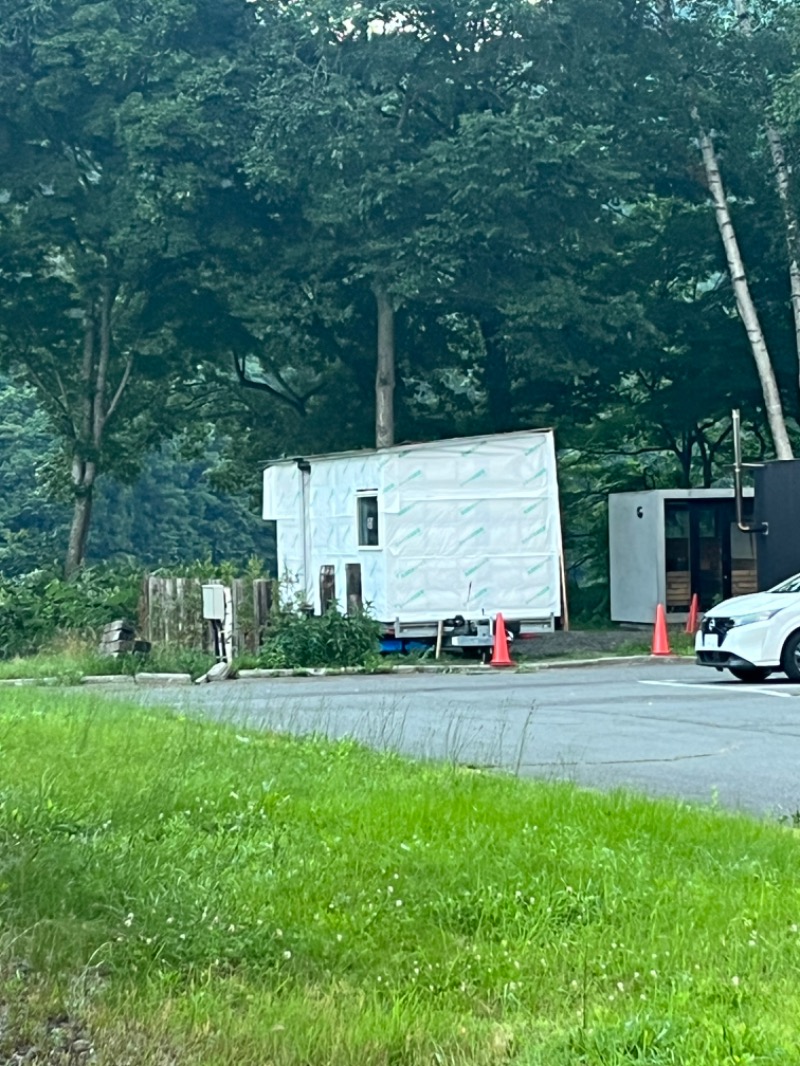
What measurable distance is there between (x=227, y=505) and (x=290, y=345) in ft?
92.0

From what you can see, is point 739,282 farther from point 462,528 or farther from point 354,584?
point 354,584

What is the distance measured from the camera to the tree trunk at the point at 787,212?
33312 millimetres

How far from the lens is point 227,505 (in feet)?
215

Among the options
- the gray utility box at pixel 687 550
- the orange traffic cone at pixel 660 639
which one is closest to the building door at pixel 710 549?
the gray utility box at pixel 687 550

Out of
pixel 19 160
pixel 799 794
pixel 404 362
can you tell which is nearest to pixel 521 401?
pixel 404 362

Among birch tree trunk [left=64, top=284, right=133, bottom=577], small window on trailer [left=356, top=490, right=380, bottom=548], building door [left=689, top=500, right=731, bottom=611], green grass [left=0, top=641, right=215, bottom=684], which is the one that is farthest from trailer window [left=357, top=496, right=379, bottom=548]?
birch tree trunk [left=64, top=284, right=133, bottom=577]

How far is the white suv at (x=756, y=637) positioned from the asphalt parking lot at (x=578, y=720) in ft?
1.00

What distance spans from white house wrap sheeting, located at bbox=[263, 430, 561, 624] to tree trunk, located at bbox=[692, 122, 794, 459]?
33.4ft

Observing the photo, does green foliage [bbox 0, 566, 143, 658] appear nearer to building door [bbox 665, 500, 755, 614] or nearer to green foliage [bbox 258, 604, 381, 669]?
green foliage [bbox 258, 604, 381, 669]

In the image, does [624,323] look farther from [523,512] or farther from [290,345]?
[523,512]

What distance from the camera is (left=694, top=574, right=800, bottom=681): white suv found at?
19.2 meters

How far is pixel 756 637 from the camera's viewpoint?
19.2 m

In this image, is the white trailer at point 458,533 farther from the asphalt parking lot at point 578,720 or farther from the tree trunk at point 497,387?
the tree trunk at point 497,387

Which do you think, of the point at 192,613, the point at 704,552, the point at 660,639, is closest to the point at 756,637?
the point at 660,639
